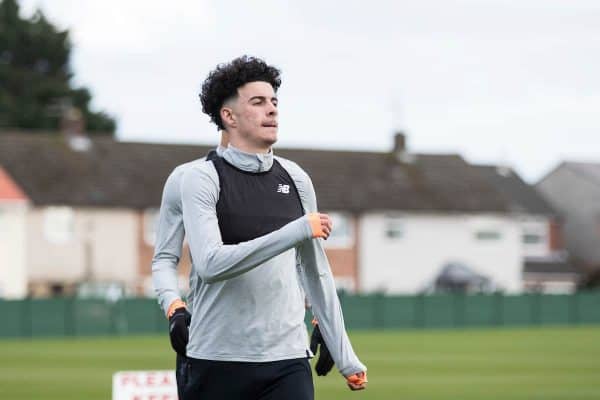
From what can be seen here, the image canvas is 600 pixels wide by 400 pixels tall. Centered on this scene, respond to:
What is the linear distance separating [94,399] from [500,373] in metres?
8.88

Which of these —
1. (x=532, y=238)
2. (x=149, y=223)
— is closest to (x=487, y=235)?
(x=532, y=238)

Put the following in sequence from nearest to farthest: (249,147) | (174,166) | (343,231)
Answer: (249,147), (174,166), (343,231)

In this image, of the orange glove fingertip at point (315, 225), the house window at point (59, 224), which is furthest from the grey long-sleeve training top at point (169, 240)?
the house window at point (59, 224)

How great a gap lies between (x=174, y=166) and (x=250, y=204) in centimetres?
5913

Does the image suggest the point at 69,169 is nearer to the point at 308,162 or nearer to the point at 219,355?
the point at 308,162

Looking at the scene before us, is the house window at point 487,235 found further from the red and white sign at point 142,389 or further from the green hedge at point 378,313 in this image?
the red and white sign at point 142,389

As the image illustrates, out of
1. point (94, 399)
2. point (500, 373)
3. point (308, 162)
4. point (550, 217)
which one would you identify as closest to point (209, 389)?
point (94, 399)

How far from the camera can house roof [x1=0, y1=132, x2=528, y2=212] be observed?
6228cm

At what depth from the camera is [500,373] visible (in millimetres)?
25453

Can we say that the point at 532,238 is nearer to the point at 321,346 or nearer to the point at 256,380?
the point at 321,346

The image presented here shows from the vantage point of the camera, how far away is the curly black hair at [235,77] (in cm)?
619

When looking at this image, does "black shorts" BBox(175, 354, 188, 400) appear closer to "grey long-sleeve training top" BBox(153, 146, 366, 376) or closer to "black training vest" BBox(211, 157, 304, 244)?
"grey long-sleeve training top" BBox(153, 146, 366, 376)

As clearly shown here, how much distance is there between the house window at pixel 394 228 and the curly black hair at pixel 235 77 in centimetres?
6151

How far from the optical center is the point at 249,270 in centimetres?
588
